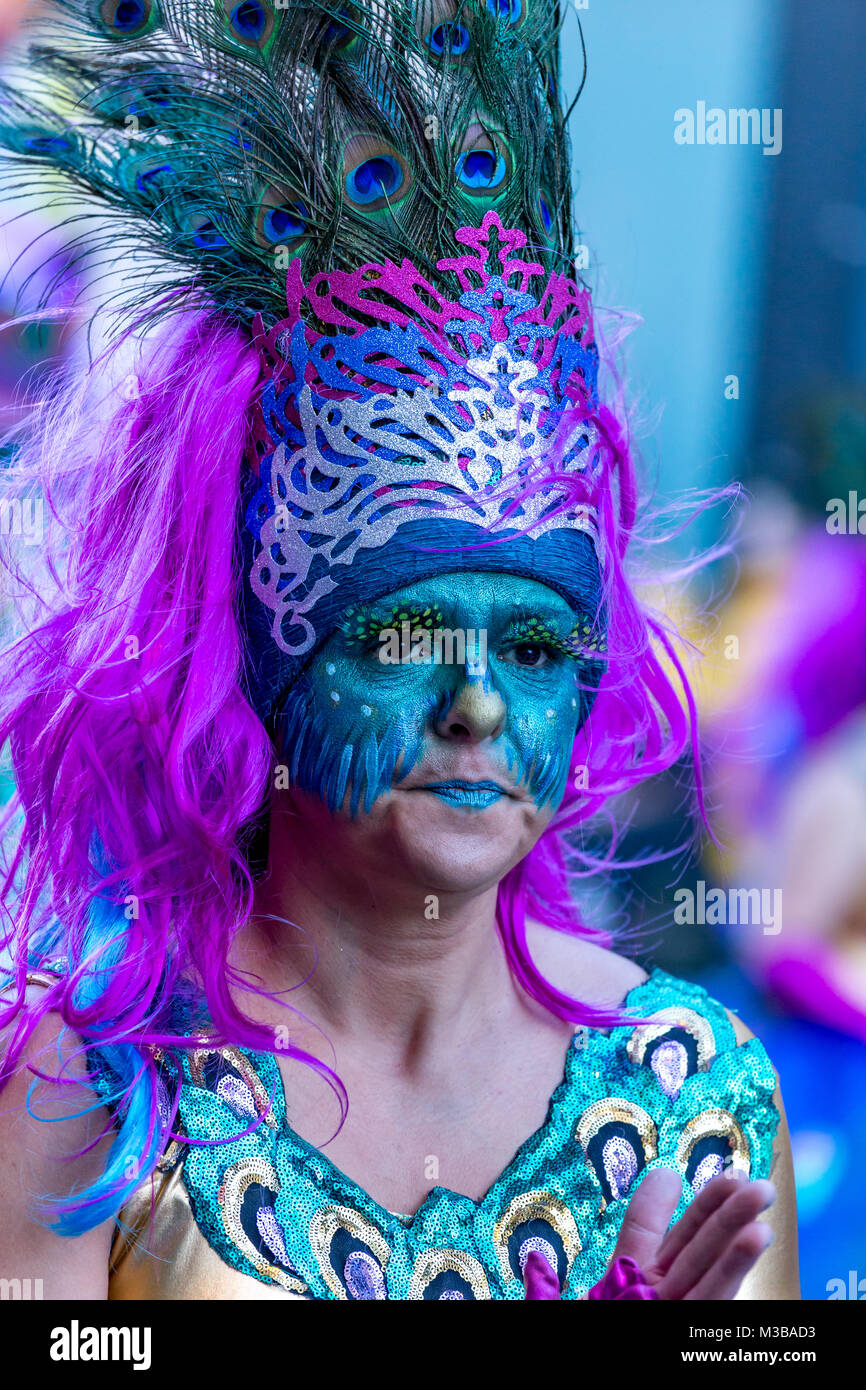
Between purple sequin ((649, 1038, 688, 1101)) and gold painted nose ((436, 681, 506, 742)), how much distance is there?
1.58ft

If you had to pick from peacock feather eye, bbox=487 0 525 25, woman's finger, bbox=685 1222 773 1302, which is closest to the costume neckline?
woman's finger, bbox=685 1222 773 1302

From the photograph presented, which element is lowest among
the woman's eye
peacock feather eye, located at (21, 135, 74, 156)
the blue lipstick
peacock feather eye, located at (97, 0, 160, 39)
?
the blue lipstick

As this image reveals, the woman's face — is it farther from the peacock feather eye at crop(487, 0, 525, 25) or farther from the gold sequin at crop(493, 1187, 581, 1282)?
the peacock feather eye at crop(487, 0, 525, 25)

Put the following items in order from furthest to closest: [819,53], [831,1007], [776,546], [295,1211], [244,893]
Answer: [831,1007] → [776,546] → [819,53] → [244,893] → [295,1211]

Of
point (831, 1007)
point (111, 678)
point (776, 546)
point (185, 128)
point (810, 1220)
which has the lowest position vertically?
point (810, 1220)

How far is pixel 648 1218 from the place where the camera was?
4.21 feet

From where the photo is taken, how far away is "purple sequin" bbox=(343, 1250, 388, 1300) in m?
1.25

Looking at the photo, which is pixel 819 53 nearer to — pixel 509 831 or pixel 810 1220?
pixel 509 831

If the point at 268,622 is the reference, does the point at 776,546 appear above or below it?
above

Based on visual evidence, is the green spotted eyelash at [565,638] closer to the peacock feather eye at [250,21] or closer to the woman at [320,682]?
the woman at [320,682]

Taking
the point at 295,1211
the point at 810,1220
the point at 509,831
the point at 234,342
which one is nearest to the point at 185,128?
the point at 234,342

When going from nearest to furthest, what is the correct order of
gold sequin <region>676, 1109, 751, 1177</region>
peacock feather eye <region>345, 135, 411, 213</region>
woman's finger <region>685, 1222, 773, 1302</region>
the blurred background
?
woman's finger <region>685, 1222, 773, 1302</region>, peacock feather eye <region>345, 135, 411, 213</region>, gold sequin <region>676, 1109, 751, 1177</region>, the blurred background

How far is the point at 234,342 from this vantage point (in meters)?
1.29

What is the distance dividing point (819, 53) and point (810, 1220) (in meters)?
1.62
